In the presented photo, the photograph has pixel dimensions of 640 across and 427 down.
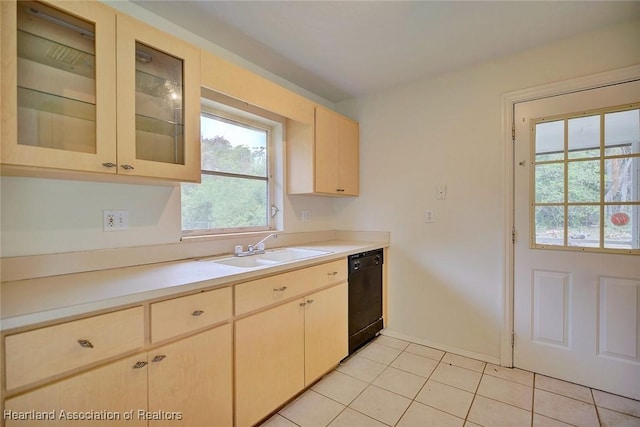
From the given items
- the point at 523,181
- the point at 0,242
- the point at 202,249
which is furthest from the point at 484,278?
the point at 0,242

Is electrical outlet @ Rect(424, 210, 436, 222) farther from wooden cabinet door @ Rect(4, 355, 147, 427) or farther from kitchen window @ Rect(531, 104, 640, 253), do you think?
wooden cabinet door @ Rect(4, 355, 147, 427)

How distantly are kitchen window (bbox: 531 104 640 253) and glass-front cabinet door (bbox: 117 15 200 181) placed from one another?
7.77 ft

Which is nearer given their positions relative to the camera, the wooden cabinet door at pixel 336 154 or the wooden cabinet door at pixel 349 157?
the wooden cabinet door at pixel 336 154

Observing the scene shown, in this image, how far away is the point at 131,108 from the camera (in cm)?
135

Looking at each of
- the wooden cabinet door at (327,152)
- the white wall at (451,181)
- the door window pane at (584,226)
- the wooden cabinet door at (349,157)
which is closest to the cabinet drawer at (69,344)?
the wooden cabinet door at (327,152)

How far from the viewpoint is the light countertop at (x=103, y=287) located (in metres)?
0.92

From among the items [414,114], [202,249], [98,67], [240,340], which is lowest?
[240,340]

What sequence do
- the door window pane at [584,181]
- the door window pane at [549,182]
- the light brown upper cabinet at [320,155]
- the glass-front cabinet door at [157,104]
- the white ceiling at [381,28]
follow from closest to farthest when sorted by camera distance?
the glass-front cabinet door at [157,104]
the white ceiling at [381,28]
the door window pane at [584,181]
the door window pane at [549,182]
the light brown upper cabinet at [320,155]

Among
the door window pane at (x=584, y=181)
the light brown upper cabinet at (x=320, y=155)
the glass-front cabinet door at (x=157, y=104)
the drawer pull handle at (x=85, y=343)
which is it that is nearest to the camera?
the drawer pull handle at (x=85, y=343)

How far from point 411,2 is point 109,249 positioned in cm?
214

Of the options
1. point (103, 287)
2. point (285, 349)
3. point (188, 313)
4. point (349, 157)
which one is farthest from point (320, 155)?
point (103, 287)

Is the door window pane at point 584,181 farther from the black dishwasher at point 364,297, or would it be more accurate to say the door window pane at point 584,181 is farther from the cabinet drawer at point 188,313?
the cabinet drawer at point 188,313

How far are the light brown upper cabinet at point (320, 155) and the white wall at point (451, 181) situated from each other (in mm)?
305

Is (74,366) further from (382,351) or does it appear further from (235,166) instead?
(382,351)
